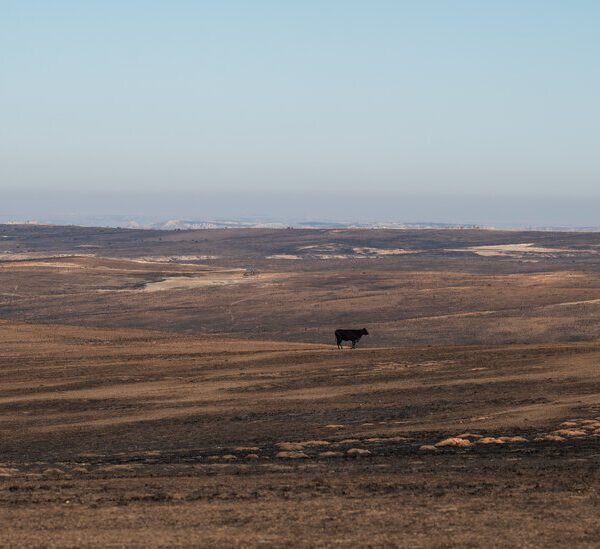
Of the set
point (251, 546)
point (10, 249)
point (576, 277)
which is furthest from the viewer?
point (10, 249)

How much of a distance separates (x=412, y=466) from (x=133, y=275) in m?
78.8

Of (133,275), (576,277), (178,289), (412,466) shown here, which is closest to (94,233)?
(133,275)

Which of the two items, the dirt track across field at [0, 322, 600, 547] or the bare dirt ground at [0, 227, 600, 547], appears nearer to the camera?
the dirt track across field at [0, 322, 600, 547]

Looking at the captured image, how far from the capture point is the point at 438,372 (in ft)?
101

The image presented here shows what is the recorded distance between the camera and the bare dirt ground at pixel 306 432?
535 inches

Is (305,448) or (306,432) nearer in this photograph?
(305,448)

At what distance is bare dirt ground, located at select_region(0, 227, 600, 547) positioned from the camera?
13.6m

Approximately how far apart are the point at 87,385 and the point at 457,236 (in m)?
147

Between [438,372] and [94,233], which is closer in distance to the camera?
[438,372]

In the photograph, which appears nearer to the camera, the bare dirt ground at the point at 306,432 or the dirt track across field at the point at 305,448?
the dirt track across field at the point at 305,448

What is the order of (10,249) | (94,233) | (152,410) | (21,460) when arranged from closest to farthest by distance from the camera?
1. (21,460)
2. (152,410)
3. (10,249)
4. (94,233)

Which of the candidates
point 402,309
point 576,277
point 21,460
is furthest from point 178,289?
point 21,460

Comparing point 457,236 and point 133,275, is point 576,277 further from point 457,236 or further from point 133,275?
point 457,236

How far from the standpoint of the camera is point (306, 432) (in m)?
22.3
